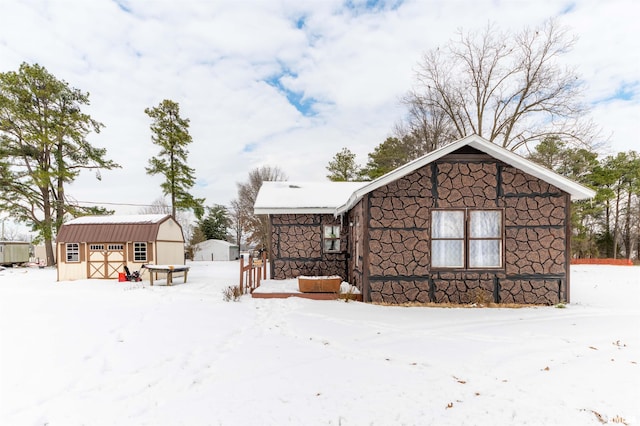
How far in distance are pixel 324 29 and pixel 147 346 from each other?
10.4m

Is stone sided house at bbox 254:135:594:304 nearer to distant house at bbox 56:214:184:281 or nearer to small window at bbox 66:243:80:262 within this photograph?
distant house at bbox 56:214:184:281

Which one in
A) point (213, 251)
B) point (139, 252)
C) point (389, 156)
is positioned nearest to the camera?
point (139, 252)

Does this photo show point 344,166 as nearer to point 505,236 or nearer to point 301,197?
point 301,197

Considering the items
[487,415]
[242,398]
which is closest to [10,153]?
[242,398]

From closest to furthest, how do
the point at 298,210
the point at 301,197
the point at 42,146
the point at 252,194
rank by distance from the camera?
the point at 298,210 → the point at 301,197 → the point at 42,146 → the point at 252,194

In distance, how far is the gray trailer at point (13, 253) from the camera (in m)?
21.4

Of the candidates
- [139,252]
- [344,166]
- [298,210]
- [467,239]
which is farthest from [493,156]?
[344,166]

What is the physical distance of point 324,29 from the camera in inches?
398

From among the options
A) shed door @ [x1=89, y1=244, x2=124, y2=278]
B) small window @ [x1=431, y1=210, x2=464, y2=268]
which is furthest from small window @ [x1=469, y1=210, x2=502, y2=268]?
shed door @ [x1=89, y1=244, x2=124, y2=278]

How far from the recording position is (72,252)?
13.7 metres

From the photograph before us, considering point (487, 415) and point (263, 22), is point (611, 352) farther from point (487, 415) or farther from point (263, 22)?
point (263, 22)

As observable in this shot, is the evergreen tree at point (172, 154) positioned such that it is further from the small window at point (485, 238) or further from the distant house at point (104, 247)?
the small window at point (485, 238)

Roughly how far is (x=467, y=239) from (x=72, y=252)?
16.5 m

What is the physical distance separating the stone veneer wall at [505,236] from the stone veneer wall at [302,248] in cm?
363
